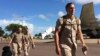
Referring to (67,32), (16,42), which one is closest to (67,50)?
(67,32)

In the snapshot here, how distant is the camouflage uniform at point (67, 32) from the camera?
27.8 ft

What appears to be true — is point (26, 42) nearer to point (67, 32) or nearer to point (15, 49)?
point (15, 49)

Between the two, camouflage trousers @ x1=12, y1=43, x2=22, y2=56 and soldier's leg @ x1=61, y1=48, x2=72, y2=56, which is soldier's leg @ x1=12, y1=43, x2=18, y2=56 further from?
soldier's leg @ x1=61, y1=48, x2=72, y2=56

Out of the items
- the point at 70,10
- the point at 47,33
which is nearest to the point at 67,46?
the point at 70,10

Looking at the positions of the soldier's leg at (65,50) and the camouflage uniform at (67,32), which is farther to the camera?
the camouflage uniform at (67,32)

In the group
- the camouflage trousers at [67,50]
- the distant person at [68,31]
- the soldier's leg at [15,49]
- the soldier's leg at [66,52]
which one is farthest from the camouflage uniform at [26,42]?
the soldier's leg at [66,52]

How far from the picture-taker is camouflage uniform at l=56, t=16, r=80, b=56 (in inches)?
333

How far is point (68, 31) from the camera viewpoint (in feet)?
28.2

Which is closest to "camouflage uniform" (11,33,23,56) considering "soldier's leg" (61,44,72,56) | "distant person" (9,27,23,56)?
"distant person" (9,27,23,56)

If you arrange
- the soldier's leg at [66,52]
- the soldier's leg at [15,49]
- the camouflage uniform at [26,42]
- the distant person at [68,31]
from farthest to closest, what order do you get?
1. the camouflage uniform at [26,42]
2. the soldier's leg at [15,49]
3. the distant person at [68,31]
4. the soldier's leg at [66,52]

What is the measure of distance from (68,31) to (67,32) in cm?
3

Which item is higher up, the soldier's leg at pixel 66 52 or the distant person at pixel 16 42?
the distant person at pixel 16 42

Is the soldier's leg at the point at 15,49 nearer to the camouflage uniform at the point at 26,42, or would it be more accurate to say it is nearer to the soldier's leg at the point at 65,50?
the camouflage uniform at the point at 26,42

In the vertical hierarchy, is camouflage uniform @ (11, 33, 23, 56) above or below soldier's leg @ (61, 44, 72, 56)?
above
